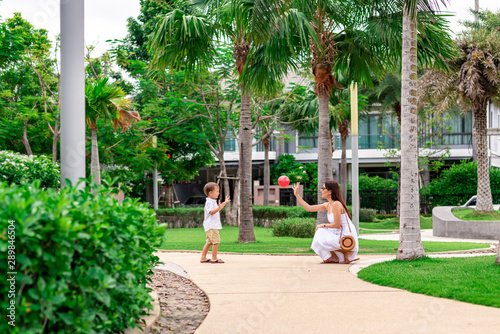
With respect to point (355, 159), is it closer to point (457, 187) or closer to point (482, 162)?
point (482, 162)

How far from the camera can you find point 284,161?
126 feet

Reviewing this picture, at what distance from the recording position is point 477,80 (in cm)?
1897

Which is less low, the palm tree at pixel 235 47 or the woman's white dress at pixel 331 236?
the palm tree at pixel 235 47

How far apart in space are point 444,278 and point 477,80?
46.3 ft

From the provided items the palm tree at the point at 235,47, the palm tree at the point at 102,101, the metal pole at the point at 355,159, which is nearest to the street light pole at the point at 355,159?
the metal pole at the point at 355,159

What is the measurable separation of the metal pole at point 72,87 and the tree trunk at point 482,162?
60.2 feet

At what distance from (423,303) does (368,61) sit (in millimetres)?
7776

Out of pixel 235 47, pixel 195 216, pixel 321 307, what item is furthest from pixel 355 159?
pixel 195 216

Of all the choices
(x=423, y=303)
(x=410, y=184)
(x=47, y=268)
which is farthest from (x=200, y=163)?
(x=47, y=268)

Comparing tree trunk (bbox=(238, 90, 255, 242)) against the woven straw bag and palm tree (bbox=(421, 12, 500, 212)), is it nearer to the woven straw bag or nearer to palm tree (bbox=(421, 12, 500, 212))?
the woven straw bag

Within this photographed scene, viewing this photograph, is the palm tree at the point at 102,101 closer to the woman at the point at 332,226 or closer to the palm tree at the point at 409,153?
the woman at the point at 332,226

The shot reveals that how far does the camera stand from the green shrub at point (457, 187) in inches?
1228

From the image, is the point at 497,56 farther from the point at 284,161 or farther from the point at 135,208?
the point at 284,161

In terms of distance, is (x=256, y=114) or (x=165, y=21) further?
(x=256, y=114)
